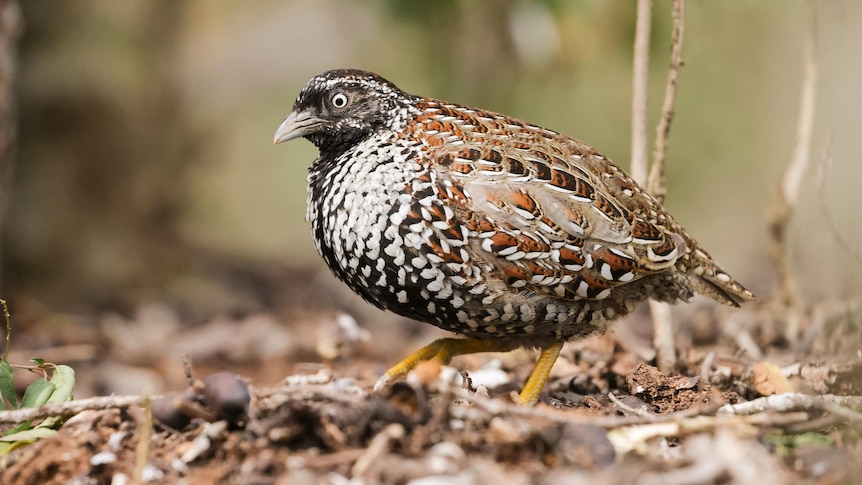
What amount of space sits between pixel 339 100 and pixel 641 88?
1427mm

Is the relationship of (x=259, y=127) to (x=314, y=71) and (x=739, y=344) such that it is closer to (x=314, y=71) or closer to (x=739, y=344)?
(x=314, y=71)

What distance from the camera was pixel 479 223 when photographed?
3.47 metres

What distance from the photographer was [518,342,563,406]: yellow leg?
3.72m

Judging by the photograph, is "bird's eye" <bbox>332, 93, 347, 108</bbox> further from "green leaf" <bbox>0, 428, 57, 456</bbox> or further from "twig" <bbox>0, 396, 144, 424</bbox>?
"green leaf" <bbox>0, 428, 57, 456</bbox>

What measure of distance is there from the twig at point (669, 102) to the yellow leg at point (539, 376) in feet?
2.98

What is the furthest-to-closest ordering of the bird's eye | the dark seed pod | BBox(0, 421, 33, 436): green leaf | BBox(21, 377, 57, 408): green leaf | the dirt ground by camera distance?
the bird's eye
BBox(21, 377, 57, 408): green leaf
BBox(0, 421, 33, 436): green leaf
the dark seed pod
the dirt ground

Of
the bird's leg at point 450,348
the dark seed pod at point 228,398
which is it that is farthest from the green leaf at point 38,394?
the bird's leg at point 450,348

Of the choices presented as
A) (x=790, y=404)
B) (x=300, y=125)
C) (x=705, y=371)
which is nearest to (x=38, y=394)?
(x=300, y=125)

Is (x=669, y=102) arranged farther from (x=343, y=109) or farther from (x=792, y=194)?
(x=343, y=109)

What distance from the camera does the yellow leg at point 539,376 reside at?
3723mm

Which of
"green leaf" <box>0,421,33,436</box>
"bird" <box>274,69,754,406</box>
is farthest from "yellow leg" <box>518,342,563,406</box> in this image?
"green leaf" <box>0,421,33,436</box>

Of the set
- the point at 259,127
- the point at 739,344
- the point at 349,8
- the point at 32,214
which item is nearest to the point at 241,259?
the point at 259,127

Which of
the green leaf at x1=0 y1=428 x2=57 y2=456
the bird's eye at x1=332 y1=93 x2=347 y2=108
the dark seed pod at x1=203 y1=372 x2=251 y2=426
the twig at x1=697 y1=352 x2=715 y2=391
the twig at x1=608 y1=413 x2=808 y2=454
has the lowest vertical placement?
the green leaf at x1=0 y1=428 x2=57 y2=456

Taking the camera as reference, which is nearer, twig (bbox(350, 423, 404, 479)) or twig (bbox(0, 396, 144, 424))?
twig (bbox(350, 423, 404, 479))
